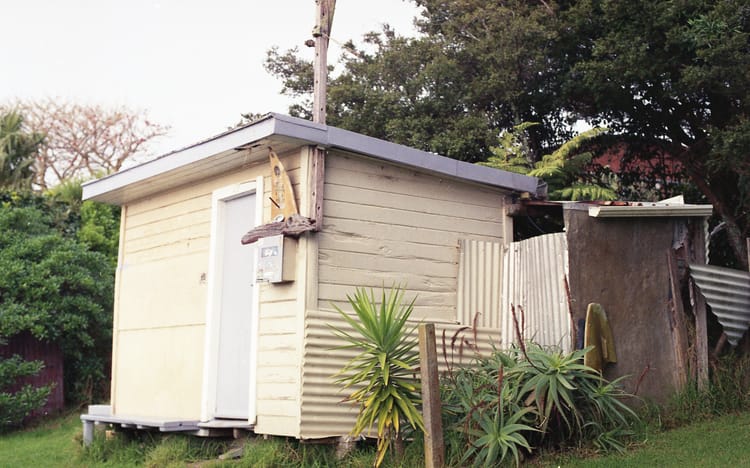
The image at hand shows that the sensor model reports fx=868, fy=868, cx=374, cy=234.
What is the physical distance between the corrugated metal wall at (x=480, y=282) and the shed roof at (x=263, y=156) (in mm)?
697

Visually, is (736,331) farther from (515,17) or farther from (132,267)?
(515,17)

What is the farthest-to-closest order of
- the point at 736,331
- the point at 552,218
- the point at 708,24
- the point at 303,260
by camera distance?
the point at 708,24 → the point at 552,218 → the point at 736,331 → the point at 303,260

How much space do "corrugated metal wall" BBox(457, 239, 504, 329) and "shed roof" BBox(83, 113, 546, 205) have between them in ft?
2.29

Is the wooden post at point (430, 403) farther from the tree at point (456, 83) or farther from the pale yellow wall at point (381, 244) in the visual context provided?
the tree at point (456, 83)

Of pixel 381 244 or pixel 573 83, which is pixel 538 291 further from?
pixel 573 83

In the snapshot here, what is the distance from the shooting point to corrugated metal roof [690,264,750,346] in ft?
28.4

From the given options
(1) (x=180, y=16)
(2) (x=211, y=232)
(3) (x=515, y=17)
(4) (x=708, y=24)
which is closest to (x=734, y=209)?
(4) (x=708, y=24)

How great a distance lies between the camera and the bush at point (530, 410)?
691cm

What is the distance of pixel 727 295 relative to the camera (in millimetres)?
8812

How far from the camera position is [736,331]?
882 centimetres

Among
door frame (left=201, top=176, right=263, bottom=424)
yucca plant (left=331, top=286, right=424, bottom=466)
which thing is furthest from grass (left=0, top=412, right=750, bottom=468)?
door frame (left=201, top=176, right=263, bottom=424)

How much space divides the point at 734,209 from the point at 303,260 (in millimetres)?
8797

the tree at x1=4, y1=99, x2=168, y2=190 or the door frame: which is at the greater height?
the tree at x1=4, y1=99, x2=168, y2=190

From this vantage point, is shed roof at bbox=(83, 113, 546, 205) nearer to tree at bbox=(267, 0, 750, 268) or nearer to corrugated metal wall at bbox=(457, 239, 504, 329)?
corrugated metal wall at bbox=(457, 239, 504, 329)
